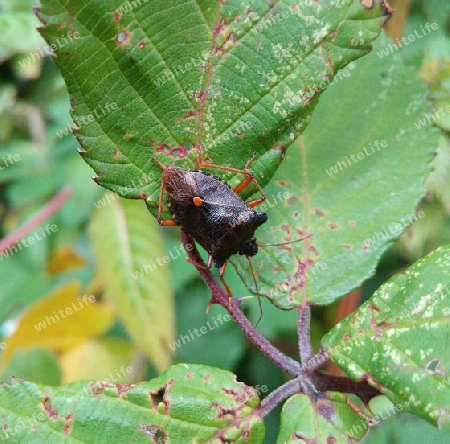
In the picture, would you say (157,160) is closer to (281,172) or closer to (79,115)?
(79,115)

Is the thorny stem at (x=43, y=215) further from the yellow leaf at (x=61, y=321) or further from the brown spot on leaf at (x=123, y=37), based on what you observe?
the brown spot on leaf at (x=123, y=37)

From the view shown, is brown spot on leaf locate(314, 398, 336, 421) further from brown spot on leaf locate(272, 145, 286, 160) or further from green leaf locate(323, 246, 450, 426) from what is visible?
brown spot on leaf locate(272, 145, 286, 160)

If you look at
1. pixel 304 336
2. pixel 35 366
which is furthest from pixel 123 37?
pixel 35 366

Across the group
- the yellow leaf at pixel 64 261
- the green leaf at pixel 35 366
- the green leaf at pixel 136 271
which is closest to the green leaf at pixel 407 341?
the green leaf at pixel 136 271

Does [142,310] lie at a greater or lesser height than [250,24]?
lesser

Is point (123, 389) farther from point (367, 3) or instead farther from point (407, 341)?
point (367, 3)

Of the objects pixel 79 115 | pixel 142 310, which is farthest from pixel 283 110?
pixel 142 310
